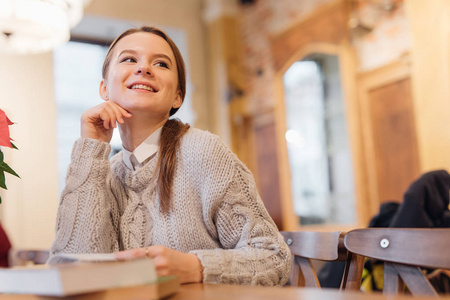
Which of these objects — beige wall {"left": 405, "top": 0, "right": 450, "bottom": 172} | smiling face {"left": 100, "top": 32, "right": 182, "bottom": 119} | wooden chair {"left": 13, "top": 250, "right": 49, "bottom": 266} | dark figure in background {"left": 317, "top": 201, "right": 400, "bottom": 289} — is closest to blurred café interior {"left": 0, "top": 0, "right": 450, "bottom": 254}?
beige wall {"left": 405, "top": 0, "right": 450, "bottom": 172}

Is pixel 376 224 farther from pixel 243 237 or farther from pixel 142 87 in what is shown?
pixel 142 87

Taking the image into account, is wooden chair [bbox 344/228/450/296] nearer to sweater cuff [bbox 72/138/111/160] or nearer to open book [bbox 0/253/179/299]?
open book [bbox 0/253/179/299]

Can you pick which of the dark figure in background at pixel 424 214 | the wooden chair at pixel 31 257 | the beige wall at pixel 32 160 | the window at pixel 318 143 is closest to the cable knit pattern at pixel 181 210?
the dark figure in background at pixel 424 214

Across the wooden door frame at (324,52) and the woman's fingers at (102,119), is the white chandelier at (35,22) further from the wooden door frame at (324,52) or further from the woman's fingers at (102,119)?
the wooden door frame at (324,52)

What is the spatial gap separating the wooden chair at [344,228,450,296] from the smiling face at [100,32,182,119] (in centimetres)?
56

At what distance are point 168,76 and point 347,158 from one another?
3325 mm

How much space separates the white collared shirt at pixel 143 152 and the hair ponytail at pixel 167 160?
0.07 ft

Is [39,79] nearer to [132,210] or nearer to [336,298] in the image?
[132,210]

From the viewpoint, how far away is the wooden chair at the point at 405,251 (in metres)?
0.78

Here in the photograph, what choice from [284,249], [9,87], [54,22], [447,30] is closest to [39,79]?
[9,87]

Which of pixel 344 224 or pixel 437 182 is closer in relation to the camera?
pixel 437 182

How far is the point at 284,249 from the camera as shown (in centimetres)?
106

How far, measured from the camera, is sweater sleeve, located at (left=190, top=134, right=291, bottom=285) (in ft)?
3.18

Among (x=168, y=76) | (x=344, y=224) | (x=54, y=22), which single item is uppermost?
(x=54, y=22)
